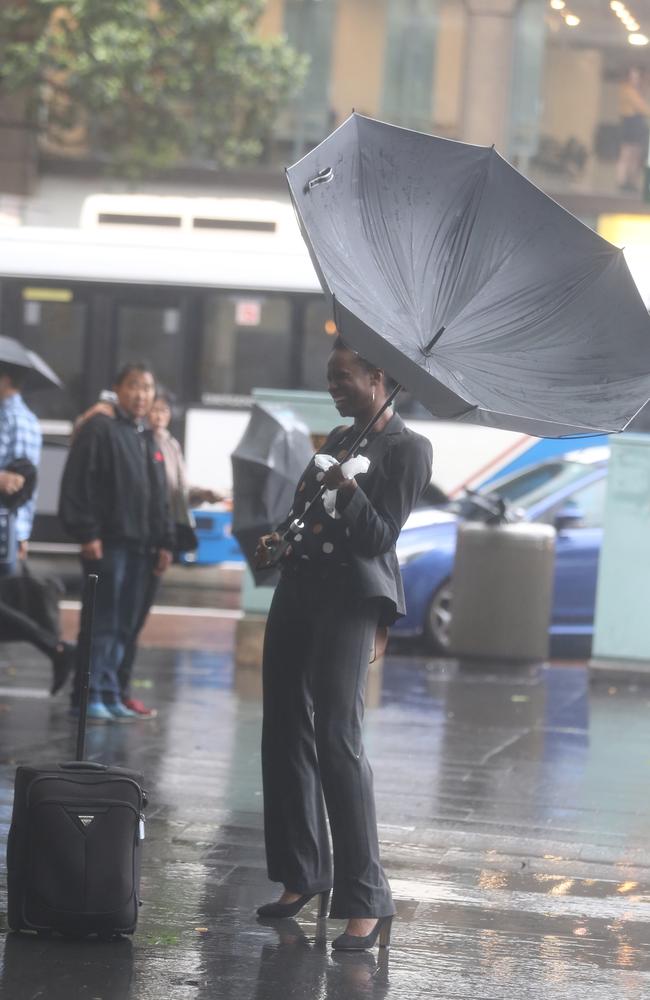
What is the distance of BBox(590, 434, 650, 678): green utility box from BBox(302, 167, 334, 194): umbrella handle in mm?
6978

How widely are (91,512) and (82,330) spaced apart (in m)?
10.2

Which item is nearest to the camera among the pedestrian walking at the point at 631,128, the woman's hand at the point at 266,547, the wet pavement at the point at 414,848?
the wet pavement at the point at 414,848

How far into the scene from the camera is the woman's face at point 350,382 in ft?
18.3

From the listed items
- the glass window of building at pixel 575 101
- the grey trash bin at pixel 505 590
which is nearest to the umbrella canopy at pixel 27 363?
the grey trash bin at pixel 505 590

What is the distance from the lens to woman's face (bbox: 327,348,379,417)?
5586 millimetres

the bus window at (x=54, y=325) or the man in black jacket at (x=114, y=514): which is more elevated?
the bus window at (x=54, y=325)

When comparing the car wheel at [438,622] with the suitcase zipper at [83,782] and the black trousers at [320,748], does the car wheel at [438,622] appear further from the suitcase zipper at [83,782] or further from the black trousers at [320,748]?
the suitcase zipper at [83,782]

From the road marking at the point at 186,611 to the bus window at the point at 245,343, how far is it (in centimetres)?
362

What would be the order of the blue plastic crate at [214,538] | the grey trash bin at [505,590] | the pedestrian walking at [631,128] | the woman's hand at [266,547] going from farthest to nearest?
the pedestrian walking at [631,128] → the blue plastic crate at [214,538] → the grey trash bin at [505,590] → the woman's hand at [266,547]

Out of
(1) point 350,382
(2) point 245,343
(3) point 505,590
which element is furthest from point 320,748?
(2) point 245,343

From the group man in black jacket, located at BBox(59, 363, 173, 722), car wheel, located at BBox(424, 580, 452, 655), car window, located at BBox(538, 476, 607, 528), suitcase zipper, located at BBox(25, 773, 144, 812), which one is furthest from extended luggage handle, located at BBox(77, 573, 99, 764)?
car window, located at BBox(538, 476, 607, 528)

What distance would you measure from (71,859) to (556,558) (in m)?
9.22

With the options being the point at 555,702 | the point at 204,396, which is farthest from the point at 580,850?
the point at 204,396

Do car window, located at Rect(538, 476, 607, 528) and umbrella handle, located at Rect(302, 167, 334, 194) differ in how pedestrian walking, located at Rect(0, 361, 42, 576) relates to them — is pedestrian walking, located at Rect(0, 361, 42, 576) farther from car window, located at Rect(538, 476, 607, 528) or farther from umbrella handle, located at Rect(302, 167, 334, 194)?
car window, located at Rect(538, 476, 607, 528)
